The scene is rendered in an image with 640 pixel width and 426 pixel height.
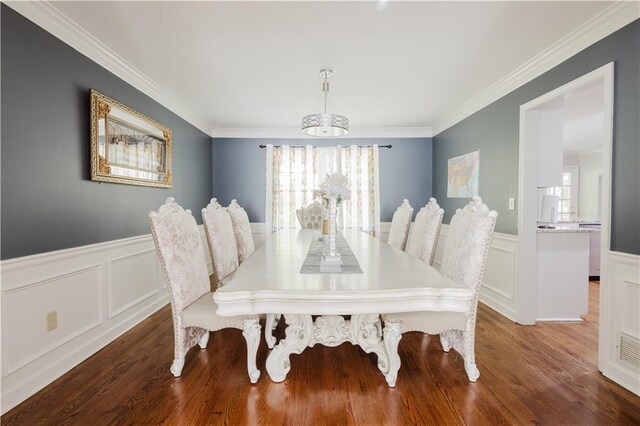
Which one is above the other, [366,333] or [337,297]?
[337,297]

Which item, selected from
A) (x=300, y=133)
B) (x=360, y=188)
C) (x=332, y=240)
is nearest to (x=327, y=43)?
(x=332, y=240)

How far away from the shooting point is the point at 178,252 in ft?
6.27

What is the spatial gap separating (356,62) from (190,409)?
9.26ft

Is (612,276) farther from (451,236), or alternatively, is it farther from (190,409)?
(190,409)

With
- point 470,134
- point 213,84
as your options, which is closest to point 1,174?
point 213,84

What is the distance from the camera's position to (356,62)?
112 inches

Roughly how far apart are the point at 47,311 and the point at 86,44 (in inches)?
75.8

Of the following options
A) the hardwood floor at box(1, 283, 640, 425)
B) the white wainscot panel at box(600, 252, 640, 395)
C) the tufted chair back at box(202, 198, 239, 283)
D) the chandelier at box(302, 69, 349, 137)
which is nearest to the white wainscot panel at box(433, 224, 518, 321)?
the hardwood floor at box(1, 283, 640, 425)

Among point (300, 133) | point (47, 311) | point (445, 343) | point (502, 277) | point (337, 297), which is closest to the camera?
point (337, 297)

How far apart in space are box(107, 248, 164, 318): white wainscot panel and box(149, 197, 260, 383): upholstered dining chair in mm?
1080

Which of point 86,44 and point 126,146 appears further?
point 126,146

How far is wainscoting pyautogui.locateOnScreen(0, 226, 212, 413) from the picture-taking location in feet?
5.94

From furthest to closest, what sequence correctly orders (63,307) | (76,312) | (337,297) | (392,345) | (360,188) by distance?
(360,188), (76,312), (63,307), (392,345), (337,297)

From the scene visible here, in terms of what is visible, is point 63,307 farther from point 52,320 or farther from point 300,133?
point 300,133
